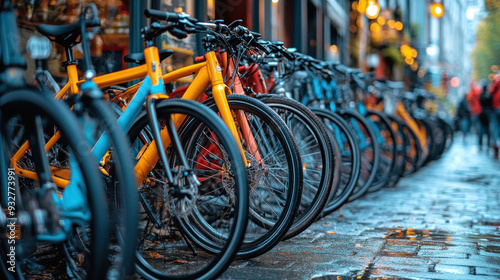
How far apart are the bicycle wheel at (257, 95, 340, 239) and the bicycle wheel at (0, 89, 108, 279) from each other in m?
1.40

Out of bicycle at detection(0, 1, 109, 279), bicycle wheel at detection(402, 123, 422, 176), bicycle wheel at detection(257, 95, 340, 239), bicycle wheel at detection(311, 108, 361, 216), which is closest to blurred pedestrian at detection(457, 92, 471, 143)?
bicycle wheel at detection(402, 123, 422, 176)

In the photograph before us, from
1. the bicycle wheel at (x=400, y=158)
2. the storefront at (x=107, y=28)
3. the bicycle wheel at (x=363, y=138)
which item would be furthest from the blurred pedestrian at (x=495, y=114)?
the storefront at (x=107, y=28)

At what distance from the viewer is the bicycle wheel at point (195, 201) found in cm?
262

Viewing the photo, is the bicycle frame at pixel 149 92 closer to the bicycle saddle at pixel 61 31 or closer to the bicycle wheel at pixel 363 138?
the bicycle saddle at pixel 61 31

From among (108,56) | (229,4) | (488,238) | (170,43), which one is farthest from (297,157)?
(229,4)

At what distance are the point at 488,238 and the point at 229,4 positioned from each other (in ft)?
14.6

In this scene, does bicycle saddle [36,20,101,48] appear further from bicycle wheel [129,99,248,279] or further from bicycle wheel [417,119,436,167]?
bicycle wheel [417,119,436,167]

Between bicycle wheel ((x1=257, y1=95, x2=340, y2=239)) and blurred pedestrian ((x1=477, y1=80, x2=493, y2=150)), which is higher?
blurred pedestrian ((x1=477, y1=80, x2=493, y2=150))

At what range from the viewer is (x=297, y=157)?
316cm

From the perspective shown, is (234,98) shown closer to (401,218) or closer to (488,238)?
(488,238)

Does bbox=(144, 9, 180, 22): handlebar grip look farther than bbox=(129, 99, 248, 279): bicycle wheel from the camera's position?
Yes

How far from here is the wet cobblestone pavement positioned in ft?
10.3

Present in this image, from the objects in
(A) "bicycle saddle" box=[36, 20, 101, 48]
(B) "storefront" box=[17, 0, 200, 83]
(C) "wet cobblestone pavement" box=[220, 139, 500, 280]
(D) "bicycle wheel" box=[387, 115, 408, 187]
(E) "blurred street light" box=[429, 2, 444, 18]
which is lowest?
(C) "wet cobblestone pavement" box=[220, 139, 500, 280]

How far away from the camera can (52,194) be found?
2.23m
